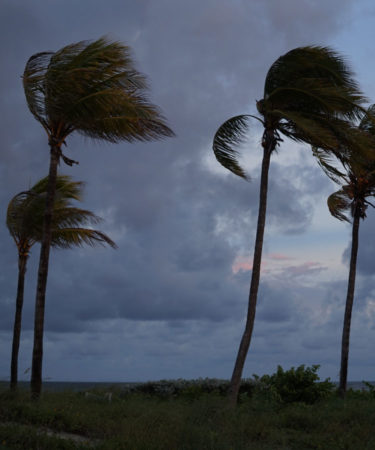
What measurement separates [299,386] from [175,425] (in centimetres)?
978

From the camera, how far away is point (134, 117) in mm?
15312

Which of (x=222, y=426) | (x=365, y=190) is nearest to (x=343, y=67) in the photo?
(x=365, y=190)

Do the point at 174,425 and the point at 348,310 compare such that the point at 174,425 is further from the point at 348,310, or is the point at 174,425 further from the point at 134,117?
the point at 348,310

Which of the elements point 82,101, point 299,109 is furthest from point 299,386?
point 82,101

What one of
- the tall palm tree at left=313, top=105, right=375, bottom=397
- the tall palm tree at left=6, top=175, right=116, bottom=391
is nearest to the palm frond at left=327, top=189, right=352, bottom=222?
the tall palm tree at left=313, top=105, right=375, bottom=397

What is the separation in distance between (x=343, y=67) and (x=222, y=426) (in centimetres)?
1221

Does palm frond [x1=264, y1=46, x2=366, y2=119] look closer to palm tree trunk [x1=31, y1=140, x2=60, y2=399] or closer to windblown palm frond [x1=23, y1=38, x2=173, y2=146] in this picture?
windblown palm frond [x1=23, y1=38, x2=173, y2=146]

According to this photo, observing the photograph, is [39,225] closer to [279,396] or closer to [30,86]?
[30,86]

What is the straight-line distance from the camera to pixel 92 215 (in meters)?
20.0

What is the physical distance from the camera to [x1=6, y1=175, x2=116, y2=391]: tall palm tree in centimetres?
2020

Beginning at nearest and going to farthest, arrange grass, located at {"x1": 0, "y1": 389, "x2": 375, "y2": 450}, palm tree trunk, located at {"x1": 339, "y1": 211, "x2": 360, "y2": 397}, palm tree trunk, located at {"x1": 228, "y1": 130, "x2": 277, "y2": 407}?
grass, located at {"x1": 0, "y1": 389, "x2": 375, "y2": 450}, palm tree trunk, located at {"x1": 228, "y1": 130, "x2": 277, "y2": 407}, palm tree trunk, located at {"x1": 339, "y1": 211, "x2": 360, "y2": 397}

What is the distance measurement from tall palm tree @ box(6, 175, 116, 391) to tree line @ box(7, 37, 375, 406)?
49mm

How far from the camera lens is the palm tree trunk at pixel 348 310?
2144 centimetres

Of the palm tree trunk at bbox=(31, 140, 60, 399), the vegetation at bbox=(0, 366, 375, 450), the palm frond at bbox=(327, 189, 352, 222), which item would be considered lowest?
the vegetation at bbox=(0, 366, 375, 450)
